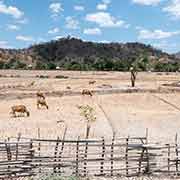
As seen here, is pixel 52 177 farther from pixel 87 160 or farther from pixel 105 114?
pixel 105 114

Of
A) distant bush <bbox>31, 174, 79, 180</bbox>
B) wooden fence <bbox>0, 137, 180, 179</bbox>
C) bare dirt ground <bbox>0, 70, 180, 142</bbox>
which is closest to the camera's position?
distant bush <bbox>31, 174, 79, 180</bbox>

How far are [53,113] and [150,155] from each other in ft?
49.6

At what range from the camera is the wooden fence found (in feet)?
42.0

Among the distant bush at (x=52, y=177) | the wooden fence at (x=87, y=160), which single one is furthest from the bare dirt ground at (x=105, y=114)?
the distant bush at (x=52, y=177)

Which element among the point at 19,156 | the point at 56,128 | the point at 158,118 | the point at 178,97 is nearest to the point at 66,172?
the point at 19,156

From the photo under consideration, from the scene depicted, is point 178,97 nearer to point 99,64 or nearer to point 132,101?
point 132,101

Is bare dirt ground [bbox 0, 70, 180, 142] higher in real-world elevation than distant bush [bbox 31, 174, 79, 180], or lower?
higher

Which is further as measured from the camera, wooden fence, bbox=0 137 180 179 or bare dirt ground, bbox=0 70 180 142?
bare dirt ground, bbox=0 70 180 142

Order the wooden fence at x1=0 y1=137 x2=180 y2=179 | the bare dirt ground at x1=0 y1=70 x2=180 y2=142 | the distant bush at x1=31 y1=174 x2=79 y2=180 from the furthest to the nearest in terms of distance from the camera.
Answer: the bare dirt ground at x1=0 y1=70 x2=180 y2=142
the wooden fence at x1=0 y1=137 x2=180 y2=179
the distant bush at x1=31 y1=174 x2=79 y2=180

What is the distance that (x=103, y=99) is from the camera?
3734 cm

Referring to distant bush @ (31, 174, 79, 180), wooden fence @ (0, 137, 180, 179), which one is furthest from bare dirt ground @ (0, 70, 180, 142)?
distant bush @ (31, 174, 79, 180)

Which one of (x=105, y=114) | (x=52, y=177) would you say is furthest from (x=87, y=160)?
(x=105, y=114)

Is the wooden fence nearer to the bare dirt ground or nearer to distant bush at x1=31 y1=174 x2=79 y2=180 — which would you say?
distant bush at x1=31 y1=174 x2=79 y2=180

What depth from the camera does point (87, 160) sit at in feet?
42.1
